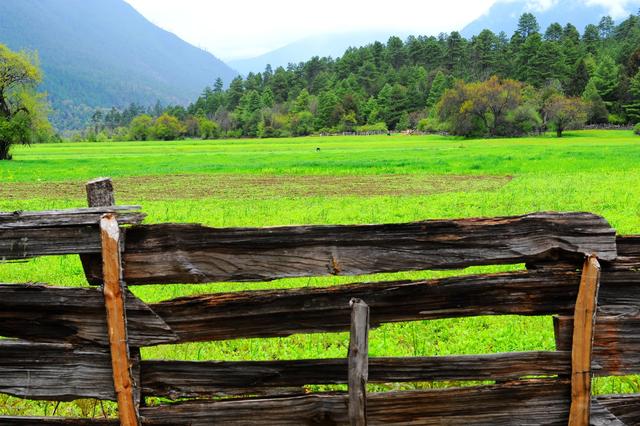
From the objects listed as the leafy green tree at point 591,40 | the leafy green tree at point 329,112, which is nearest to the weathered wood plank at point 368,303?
the leafy green tree at point 329,112

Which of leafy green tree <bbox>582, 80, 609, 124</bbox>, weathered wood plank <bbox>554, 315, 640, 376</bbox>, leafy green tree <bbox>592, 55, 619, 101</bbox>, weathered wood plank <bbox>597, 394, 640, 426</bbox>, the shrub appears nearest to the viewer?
weathered wood plank <bbox>554, 315, 640, 376</bbox>

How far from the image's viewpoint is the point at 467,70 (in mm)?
154625

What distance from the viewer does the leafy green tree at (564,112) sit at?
85.6 m

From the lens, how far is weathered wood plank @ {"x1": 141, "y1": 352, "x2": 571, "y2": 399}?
3.51 m

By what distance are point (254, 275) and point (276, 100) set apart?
578 feet

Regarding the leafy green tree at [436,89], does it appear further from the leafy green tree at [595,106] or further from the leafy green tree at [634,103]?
the leafy green tree at [634,103]

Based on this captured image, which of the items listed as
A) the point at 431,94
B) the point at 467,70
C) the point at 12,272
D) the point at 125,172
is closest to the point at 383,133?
the point at 431,94

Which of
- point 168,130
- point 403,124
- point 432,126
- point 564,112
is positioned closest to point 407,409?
point 564,112

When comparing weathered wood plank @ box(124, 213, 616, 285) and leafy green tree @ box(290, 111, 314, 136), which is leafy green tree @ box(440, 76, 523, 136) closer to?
leafy green tree @ box(290, 111, 314, 136)

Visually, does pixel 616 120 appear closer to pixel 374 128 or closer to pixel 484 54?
pixel 374 128

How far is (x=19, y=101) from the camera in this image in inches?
2021

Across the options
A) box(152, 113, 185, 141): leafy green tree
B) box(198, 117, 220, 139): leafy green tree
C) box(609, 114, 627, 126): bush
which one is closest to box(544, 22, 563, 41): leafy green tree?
box(609, 114, 627, 126): bush

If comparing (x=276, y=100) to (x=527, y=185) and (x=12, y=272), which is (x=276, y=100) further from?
(x=12, y=272)

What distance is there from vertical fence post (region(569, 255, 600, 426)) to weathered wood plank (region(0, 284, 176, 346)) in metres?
2.33
